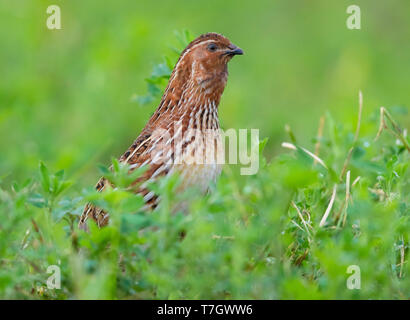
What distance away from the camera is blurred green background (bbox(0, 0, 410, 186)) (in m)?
8.52

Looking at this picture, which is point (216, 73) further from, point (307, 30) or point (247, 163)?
point (307, 30)

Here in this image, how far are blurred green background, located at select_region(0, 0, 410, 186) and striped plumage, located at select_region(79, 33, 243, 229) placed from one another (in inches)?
85.8

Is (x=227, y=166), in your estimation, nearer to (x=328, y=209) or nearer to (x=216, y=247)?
(x=328, y=209)

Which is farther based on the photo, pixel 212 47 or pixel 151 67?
pixel 151 67

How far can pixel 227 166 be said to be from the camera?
187 inches

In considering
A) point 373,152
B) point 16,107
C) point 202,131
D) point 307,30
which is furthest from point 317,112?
point 202,131

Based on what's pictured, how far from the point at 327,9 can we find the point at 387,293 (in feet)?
27.2

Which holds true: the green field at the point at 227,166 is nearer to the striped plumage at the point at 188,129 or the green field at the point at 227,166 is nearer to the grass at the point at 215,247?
the grass at the point at 215,247

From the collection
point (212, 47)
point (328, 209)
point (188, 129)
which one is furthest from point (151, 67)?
point (328, 209)

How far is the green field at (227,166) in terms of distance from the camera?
149 inches

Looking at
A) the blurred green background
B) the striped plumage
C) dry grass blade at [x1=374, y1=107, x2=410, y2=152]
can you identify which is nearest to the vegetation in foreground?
the striped plumage

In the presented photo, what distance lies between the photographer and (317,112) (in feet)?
32.1

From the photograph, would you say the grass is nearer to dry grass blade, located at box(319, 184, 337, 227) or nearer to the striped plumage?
dry grass blade, located at box(319, 184, 337, 227)

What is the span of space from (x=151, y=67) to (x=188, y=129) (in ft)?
15.2
